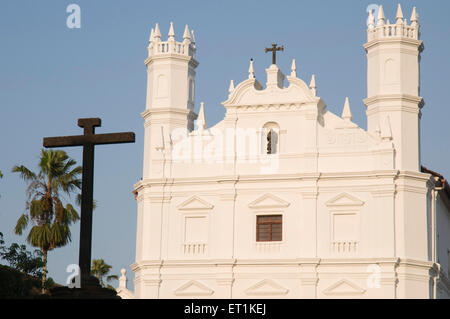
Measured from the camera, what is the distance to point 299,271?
37250 millimetres

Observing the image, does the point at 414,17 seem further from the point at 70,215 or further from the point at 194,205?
the point at 70,215

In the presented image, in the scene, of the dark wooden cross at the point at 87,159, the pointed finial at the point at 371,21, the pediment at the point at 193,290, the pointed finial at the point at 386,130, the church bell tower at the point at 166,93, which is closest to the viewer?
the dark wooden cross at the point at 87,159

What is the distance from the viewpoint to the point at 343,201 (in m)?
37.6

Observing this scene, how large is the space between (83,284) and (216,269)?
2533 centimetres

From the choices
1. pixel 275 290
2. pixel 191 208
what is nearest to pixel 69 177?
pixel 191 208

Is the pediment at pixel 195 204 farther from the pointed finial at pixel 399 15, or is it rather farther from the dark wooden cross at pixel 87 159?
the dark wooden cross at pixel 87 159

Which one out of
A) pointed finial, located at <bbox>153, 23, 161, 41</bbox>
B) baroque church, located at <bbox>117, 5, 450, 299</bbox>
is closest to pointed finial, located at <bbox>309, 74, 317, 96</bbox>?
baroque church, located at <bbox>117, 5, 450, 299</bbox>

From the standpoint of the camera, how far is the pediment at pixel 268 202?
3810cm

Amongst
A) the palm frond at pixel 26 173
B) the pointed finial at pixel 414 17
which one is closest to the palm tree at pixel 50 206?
the palm frond at pixel 26 173

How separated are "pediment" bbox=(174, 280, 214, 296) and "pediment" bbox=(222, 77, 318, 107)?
7742 millimetres

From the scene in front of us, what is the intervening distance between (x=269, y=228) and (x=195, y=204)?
3380 mm

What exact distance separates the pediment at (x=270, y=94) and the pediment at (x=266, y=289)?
24.9 feet

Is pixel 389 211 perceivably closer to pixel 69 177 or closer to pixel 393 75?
pixel 393 75
